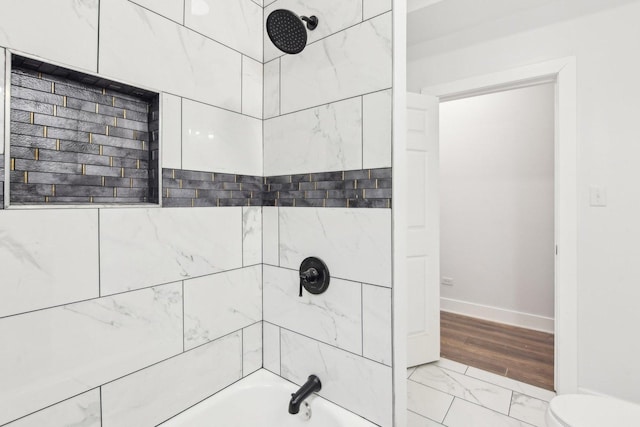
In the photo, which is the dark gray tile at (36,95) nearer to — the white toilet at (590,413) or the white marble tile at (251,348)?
the white marble tile at (251,348)

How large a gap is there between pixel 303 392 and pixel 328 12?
1.56 meters

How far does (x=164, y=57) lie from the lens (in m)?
1.10

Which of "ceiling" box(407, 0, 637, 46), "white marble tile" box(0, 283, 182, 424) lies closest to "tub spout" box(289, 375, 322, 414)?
"white marble tile" box(0, 283, 182, 424)

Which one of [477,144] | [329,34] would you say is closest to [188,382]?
[329,34]

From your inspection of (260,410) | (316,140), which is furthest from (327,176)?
(260,410)

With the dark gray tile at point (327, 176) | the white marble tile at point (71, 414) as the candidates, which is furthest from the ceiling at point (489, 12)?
the white marble tile at point (71, 414)

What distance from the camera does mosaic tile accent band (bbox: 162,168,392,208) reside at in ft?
3.68

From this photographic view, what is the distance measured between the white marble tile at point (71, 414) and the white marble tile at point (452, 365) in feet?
7.28

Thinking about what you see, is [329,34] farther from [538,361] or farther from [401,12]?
[538,361]

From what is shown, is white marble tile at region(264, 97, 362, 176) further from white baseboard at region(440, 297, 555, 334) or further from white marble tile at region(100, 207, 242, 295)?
white baseboard at region(440, 297, 555, 334)

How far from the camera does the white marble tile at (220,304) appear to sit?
120 cm

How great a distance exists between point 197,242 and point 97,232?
346mm

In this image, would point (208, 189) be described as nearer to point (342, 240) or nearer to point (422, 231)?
point (342, 240)

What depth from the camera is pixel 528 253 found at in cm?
301
